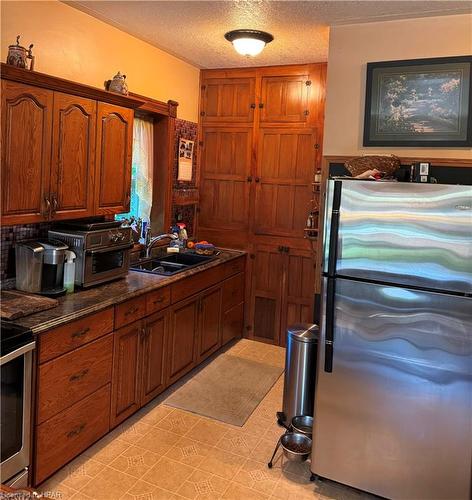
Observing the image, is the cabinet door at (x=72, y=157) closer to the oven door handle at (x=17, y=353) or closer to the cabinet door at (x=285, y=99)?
the oven door handle at (x=17, y=353)

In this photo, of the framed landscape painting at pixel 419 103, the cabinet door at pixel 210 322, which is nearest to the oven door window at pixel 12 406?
the cabinet door at pixel 210 322

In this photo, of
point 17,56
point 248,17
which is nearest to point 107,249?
point 17,56

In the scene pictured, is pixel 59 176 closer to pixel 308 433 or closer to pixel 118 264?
pixel 118 264

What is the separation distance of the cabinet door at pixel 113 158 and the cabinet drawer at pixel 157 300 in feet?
1.98

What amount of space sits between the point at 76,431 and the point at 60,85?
6.05 feet

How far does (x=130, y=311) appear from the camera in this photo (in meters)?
2.84

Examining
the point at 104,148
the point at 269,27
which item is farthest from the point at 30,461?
the point at 269,27

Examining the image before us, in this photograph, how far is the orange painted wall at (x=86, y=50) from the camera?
267cm

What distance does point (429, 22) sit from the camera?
2.88 meters

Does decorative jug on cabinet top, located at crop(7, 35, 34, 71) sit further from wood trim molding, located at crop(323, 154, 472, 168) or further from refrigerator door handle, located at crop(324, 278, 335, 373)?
wood trim molding, located at crop(323, 154, 472, 168)

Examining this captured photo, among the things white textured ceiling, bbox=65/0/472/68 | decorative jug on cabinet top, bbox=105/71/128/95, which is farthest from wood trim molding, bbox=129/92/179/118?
white textured ceiling, bbox=65/0/472/68

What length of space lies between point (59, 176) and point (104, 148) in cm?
42

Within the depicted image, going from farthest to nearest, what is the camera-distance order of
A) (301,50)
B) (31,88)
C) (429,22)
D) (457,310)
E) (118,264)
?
Answer: 1. (301,50)
2. (118,264)
3. (429,22)
4. (31,88)
5. (457,310)

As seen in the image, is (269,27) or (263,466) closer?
(263,466)
